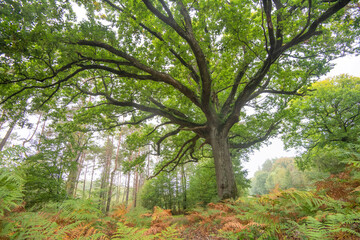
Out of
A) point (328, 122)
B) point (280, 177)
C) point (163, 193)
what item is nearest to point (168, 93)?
point (163, 193)

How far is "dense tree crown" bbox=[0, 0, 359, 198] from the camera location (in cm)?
408

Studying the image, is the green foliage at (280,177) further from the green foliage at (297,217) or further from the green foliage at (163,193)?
the green foliage at (163,193)

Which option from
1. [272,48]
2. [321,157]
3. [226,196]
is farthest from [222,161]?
[321,157]

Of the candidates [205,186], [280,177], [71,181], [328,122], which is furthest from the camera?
[280,177]

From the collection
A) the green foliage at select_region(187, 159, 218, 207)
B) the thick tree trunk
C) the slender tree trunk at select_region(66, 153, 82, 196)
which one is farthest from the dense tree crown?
the green foliage at select_region(187, 159, 218, 207)

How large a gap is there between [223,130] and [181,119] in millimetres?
2036

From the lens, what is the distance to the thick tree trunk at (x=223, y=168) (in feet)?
19.0

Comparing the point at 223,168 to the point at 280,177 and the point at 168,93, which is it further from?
the point at 280,177

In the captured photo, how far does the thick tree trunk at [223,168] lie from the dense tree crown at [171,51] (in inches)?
1.5

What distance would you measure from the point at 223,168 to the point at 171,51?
5007 mm

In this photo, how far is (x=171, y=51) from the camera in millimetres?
5434

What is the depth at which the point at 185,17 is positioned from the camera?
4934mm

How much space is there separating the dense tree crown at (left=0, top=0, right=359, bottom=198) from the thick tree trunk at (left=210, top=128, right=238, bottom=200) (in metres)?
0.04

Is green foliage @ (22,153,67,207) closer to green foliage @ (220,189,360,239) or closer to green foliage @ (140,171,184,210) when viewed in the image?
green foliage @ (220,189,360,239)
